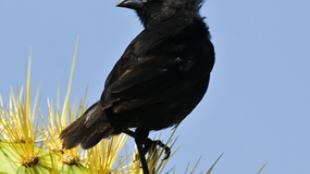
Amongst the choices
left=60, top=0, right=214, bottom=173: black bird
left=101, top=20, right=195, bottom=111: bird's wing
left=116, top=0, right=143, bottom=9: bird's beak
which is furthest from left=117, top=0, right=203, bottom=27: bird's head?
left=101, top=20, right=195, bottom=111: bird's wing

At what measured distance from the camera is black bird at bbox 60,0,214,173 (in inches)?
144

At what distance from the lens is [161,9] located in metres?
5.31

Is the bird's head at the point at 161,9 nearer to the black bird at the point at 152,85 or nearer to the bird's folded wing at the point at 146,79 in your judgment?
the black bird at the point at 152,85

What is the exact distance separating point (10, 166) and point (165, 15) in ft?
9.06

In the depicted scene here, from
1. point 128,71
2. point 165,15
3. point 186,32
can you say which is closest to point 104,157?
point 128,71

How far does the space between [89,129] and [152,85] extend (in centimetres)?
54

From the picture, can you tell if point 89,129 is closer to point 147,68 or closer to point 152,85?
point 152,85

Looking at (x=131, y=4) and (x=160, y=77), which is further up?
(x=131, y=4)

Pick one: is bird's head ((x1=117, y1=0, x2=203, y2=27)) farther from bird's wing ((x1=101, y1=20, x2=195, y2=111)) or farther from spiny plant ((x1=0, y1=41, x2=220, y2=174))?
spiny plant ((x1=0, y1=41, x2=220, y2=174))

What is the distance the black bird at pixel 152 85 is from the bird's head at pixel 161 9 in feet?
0.48

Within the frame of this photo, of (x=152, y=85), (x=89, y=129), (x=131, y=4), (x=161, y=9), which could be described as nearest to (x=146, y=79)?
(x=152, y=85)

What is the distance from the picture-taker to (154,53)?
4.17 metres

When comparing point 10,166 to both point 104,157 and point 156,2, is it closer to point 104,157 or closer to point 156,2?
point 104,157

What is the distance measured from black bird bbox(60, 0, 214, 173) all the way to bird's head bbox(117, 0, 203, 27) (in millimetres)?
147
